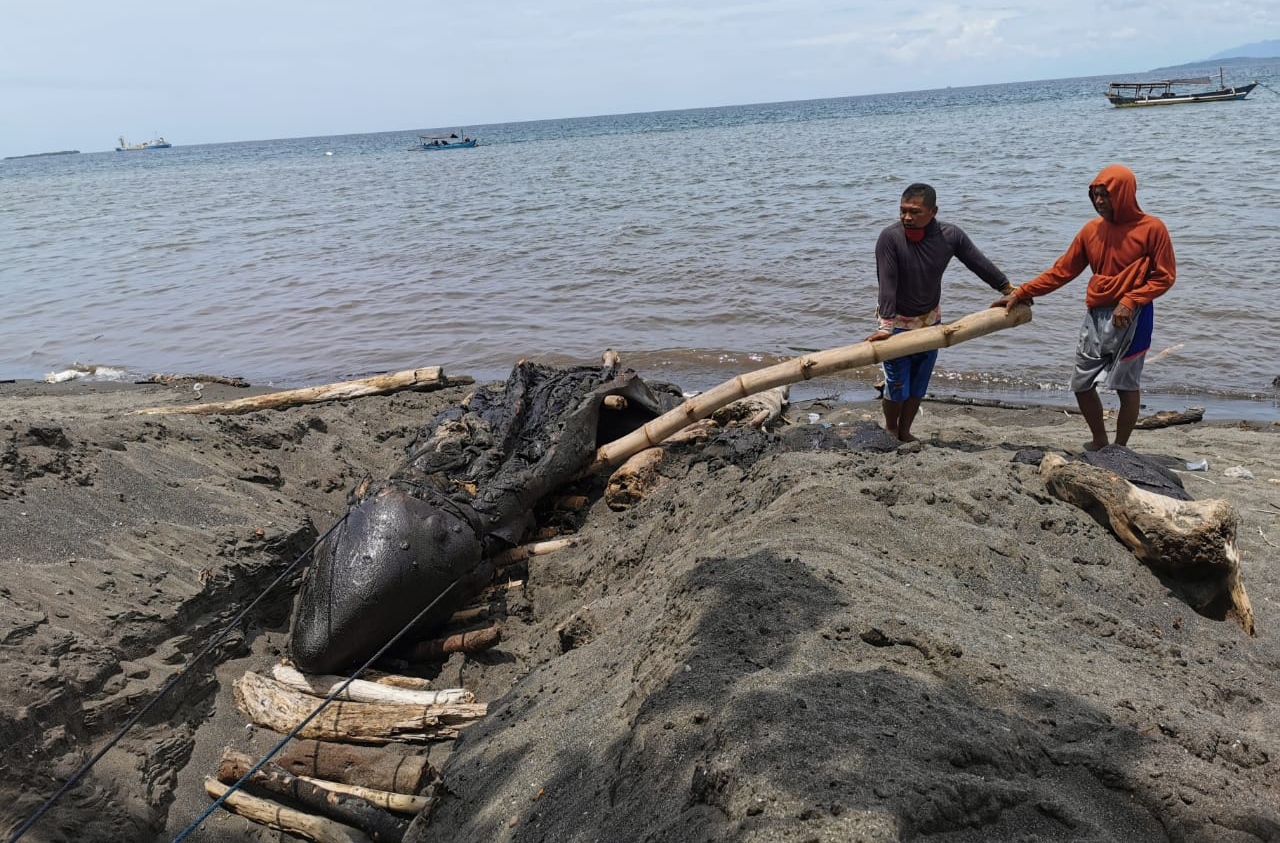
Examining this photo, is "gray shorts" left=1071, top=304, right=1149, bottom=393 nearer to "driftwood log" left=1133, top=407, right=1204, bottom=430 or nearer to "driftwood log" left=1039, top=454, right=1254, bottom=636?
"driftwood log" left=1039, top=454, right=1254, bottom=636

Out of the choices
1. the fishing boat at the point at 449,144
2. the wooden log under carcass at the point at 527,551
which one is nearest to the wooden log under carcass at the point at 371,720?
the wooden log under carcass at the point at 527,551

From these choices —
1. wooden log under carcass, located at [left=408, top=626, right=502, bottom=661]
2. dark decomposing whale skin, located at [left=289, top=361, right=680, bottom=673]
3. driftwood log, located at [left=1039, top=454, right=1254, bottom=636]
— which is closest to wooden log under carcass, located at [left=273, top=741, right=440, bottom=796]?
dark decomposing whale skin, located at [left=289, top=361, right=680, bottom=673]

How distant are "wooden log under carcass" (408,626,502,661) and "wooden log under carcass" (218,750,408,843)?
2.94 feet

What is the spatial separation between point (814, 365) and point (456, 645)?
107 inches

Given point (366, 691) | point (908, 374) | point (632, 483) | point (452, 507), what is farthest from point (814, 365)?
point (366, 691)

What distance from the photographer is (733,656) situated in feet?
8.37

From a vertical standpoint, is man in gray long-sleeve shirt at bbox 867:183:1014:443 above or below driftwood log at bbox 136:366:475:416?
above

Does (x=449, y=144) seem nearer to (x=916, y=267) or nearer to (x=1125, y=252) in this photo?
(x=916, y=267)

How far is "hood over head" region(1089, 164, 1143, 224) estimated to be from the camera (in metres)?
4.60

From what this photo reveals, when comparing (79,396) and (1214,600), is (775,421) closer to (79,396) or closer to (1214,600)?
(1214,600)

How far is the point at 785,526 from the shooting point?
3.65 meters

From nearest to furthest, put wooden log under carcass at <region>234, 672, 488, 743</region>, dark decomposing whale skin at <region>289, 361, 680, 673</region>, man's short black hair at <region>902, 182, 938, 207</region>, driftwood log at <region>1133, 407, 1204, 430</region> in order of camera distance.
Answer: wooden log under carcass at <region>234, 672, 488, 743</region> → dark decomposing whale skin at <region>289, 361, 680, 673</region> → man's short black hair at <region>902, 182, 938, 207</region> → driftwood log at <region>1133, 407, 1204, 430</region>

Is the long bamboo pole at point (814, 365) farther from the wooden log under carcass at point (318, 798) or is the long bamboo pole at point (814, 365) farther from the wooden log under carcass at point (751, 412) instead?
the wooden log under carcass at point (318, 798)

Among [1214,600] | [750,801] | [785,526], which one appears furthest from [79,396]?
[1214,600]
